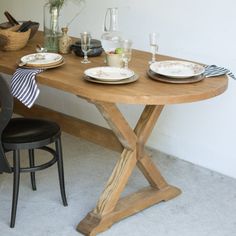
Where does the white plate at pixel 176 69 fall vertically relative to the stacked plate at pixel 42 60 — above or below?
above

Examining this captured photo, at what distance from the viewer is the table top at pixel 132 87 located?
6.93 ft

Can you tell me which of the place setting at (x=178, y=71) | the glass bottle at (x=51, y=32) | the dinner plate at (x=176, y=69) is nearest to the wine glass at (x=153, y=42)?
the place setting at (x=178, y=71)

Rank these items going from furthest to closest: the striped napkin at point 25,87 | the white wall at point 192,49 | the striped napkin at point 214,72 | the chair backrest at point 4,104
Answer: the white wall at point 192,49 → the striped napkin at point 214,72 → the striped napkin at point 25,87 → the chair backrest at point 4,104

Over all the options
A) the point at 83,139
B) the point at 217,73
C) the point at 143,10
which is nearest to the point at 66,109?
the point at 83,139

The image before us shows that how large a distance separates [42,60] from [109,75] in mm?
454

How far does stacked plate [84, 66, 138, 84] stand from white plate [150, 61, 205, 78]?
0.14 meters

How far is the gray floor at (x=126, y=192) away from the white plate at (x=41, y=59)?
79cm

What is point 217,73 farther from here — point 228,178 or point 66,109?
point 66,109

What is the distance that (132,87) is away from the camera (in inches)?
87.6

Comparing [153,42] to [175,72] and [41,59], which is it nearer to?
[175,72]

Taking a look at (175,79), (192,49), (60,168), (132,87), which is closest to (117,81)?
(132,87)

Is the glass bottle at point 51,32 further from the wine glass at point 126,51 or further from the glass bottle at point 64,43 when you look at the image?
the wine glass at point 126,51

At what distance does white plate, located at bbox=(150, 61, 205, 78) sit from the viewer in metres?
2.33

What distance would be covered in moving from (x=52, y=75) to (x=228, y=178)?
4.48ft
